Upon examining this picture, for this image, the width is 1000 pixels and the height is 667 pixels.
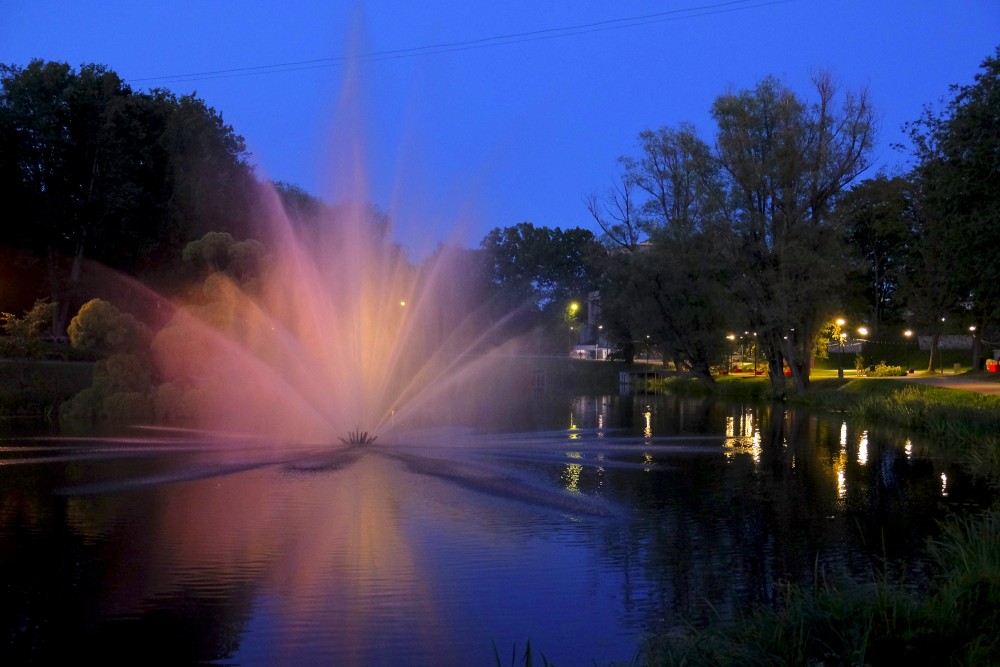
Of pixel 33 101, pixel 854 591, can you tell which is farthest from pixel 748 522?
pixel 33 101

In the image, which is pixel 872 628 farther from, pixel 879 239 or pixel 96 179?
pixel 879 239

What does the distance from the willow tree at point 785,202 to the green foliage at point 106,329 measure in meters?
29.0

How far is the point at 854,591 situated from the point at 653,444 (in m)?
17.3

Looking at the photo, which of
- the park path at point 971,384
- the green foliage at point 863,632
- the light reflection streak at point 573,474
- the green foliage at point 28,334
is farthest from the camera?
the green foliage at point 28,334

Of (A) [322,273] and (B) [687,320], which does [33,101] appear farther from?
(B) [687,320]

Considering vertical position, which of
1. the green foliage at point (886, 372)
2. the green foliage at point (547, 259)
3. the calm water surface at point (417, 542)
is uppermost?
the green foliage at point (547, 259)

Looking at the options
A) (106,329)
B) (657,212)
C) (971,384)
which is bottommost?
(971,384)

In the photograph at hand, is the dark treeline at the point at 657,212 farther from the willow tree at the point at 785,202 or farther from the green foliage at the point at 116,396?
the green foliage at the point at 116,396

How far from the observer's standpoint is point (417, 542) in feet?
42.8

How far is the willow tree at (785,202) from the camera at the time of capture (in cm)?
4475

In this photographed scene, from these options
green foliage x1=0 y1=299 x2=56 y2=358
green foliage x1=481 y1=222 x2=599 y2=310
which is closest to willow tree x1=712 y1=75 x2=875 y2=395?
green foliage x1=0 y1=299 x2=56 y2=358

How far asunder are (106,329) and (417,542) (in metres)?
27.6

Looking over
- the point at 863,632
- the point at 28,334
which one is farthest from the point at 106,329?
the point at 863,632

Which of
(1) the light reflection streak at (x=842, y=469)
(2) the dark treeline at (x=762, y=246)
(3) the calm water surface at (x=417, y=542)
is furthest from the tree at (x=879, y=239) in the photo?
(3) the calm water surface at (x=417, y=542)
